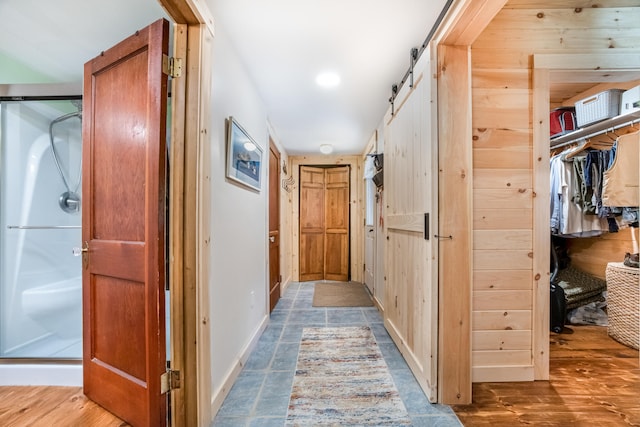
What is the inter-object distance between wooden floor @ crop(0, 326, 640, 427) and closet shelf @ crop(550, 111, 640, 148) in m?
1.82

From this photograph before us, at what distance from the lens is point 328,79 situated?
2.12m

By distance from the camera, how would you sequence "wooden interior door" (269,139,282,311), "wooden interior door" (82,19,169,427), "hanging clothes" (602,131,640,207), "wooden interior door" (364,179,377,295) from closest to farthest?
"wooden interior door" (82,19,169,427) < "hanging clothes" (602,131,640,207) < "wooden interior door" (269,139,282,311) < "wooden interior door" (364,179,377,295)

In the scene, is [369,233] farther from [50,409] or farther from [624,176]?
[50,409]

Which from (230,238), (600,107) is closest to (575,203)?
(600,107)

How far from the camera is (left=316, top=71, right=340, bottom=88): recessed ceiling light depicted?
80.7 inches

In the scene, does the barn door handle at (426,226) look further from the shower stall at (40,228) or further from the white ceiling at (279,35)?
the shower stall at (40,228)

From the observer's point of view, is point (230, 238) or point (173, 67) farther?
point (230, 238)

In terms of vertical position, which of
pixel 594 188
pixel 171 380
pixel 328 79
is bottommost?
pixel 171 380

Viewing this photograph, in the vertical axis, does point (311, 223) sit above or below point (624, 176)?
below

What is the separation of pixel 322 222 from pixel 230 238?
321cm

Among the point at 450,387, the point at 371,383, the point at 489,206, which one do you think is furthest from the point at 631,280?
the point at 371,383

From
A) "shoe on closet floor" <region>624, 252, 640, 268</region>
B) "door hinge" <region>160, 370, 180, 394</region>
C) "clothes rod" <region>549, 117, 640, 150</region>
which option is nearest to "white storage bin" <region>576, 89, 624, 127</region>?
"clothes rod" <region>549, 117, 640, 150</region>

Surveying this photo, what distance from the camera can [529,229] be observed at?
160cm

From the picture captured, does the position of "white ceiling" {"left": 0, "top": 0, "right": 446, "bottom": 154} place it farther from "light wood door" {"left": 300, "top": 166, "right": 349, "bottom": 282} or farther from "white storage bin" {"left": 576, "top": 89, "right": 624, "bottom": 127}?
"light wood door" {"left": 300, "top": 166, "right": 349, "bottom": 282}
